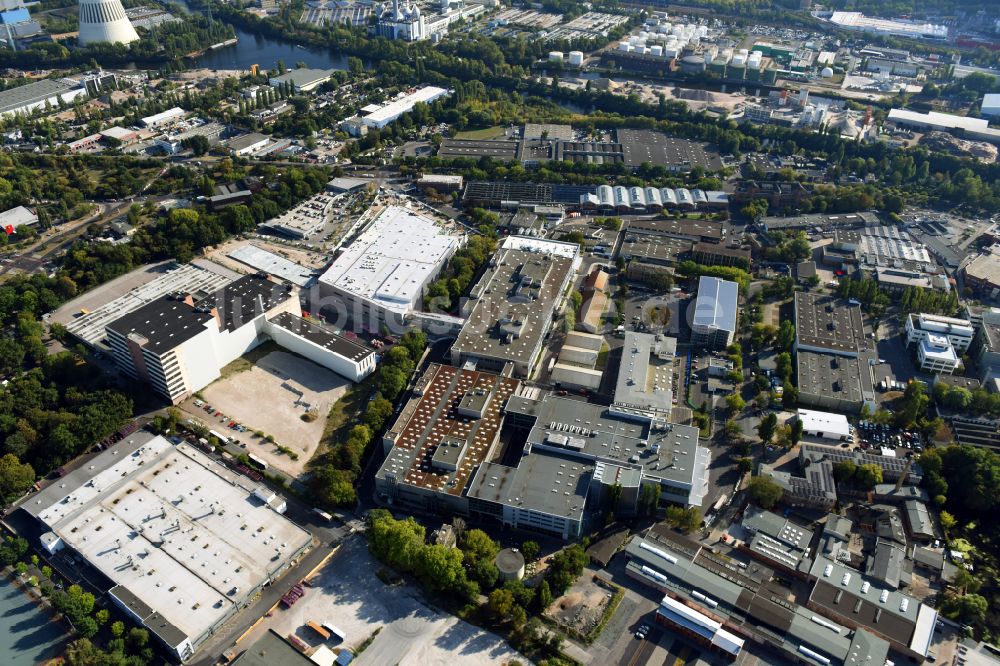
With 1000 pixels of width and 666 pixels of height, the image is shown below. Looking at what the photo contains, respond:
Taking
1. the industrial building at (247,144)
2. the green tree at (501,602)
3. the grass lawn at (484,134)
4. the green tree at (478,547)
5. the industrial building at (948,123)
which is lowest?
the green tree at (501,602)

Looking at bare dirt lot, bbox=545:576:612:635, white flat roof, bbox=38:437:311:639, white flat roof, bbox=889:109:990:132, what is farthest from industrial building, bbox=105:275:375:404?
white flat roof, bbox=889:109:990:132

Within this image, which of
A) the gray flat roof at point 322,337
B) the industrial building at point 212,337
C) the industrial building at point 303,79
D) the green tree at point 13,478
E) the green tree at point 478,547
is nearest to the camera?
the green tree at point 478,547

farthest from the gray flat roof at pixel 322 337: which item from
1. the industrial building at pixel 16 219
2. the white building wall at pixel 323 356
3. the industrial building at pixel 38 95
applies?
the industrial building at pixel 38 95

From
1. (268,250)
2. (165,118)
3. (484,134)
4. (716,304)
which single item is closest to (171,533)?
(268,250)

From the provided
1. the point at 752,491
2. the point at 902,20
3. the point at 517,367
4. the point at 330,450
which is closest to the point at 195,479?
the point at 330,450

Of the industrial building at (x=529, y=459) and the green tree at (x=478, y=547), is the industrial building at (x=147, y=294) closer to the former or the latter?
the industrial building at (x=529, y=459)

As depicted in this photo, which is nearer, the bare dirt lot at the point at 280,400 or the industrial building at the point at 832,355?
the bare dirt lot at the point at 280,400

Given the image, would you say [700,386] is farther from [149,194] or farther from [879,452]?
[149,194]
